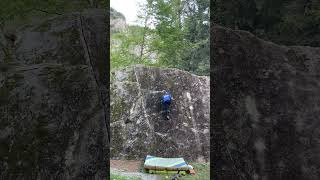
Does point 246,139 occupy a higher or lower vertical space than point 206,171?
higher

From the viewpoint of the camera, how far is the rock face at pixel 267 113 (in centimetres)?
203

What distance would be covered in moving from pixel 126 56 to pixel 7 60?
44.4 ft

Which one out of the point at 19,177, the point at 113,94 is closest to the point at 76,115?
the point at 19,177

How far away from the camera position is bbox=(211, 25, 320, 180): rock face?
6.64 ft

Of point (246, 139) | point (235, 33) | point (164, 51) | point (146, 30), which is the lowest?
point (246, 139)

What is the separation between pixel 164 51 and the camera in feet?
52.3

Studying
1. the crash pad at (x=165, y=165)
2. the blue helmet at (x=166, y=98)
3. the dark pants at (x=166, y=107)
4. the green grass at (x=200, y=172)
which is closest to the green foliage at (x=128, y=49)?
the blue helmet at (x=166, y=98)

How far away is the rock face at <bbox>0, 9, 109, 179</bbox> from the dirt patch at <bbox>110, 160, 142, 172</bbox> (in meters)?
6.82

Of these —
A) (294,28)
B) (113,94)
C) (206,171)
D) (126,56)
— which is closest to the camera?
(294,28)

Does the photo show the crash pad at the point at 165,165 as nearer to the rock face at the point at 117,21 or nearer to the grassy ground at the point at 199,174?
the grassy ground at the point at 199,174

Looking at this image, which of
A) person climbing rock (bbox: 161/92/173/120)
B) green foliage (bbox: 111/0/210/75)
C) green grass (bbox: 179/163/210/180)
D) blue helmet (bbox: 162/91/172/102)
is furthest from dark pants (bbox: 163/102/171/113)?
green foliage (bbox: 111/0/210/75)

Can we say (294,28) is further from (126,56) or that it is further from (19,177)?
(126,56)

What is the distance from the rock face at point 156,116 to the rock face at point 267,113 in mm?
7940

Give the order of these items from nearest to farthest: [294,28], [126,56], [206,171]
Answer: [294,28] → [206,171] → [126,56]
